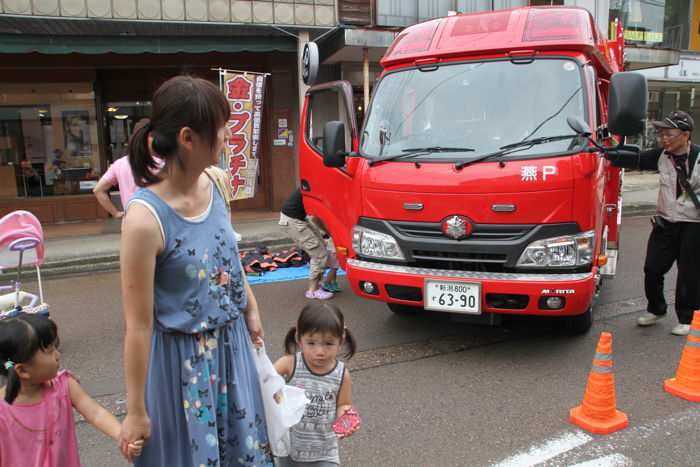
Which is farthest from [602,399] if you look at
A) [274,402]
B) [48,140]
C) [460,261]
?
[48,140]

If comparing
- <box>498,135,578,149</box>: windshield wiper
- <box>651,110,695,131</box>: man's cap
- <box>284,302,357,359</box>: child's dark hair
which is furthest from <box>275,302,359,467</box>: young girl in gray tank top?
<box>651,110,695,131</box>: man's cap

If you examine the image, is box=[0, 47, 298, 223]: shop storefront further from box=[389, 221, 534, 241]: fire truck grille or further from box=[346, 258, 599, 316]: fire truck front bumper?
box=[346, 258, 599, 316]: fire truck front bumper

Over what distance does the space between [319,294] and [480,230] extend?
9.35 ft

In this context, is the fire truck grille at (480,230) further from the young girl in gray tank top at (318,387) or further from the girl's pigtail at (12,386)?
the girl's pigtail at (12,386)

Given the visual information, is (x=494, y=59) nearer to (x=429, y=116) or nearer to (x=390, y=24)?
(x=429, y=116)

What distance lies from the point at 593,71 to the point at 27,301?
18.8 ft

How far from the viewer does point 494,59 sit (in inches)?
183

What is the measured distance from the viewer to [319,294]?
655cm

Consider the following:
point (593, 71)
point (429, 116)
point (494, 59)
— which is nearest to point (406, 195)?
point (429, 116)

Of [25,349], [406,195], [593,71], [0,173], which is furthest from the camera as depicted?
[0,173]

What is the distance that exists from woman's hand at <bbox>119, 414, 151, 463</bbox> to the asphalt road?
166 centimetres

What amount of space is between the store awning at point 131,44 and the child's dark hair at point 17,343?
29.7 feet

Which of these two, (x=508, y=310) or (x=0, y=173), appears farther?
(x=0, y=173)

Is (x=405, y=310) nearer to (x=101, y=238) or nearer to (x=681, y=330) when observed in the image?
(x=681, y=330)
